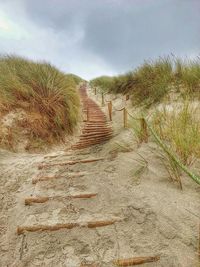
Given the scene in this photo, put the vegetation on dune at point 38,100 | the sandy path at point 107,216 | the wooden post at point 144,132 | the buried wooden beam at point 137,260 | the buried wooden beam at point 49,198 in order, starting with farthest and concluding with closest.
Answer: the vegetation on dune at point 38,100, the wooden post at point 144,132, the buried wooden beam at point 49,198, the sandy path at point 107,216, the buried wooden beam at point 137,260

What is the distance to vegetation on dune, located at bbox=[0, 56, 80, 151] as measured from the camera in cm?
598

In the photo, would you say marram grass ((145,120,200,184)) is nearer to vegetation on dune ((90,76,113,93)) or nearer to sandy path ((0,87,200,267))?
sandy path ((0,87,200,267))

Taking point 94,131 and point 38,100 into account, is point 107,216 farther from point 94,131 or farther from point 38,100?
point 38,100

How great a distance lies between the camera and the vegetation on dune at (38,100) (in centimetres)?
598

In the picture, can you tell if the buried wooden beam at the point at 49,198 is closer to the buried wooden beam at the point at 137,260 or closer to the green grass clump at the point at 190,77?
the buried wooden beam at the point at 137,260

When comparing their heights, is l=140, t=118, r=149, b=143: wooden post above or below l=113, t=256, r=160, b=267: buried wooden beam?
above

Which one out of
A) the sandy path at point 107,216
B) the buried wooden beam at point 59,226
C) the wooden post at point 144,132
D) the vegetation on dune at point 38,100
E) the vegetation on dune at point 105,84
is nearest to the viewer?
the sandy path at point 107,216

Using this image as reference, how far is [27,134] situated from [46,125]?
1.74 feet

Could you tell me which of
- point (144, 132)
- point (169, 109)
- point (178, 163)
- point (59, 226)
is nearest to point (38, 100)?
point (169, 109)

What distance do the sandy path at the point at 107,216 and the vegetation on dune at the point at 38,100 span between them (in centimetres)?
217

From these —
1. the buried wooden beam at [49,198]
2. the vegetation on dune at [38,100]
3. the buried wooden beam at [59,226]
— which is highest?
the vegetation on dune at [38,100]

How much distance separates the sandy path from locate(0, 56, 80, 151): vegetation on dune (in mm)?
2172

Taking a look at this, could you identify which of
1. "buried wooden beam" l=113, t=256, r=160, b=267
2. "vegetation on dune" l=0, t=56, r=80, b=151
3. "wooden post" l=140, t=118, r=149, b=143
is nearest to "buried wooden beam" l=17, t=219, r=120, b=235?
"buried wooden beam" l=113, t=256, r=160, b=267

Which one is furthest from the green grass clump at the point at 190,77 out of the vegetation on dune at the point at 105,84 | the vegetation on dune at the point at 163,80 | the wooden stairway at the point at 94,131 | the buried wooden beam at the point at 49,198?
the vegetation on dune at the point at 105,84
